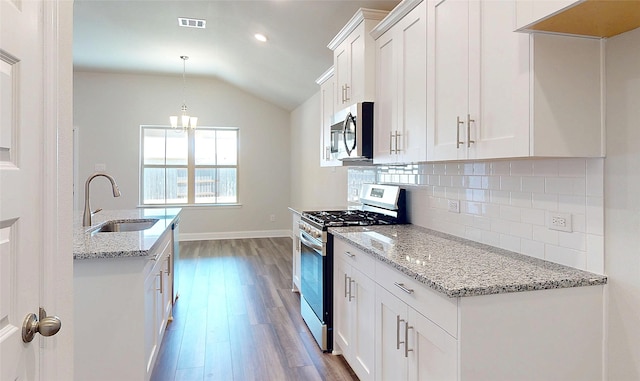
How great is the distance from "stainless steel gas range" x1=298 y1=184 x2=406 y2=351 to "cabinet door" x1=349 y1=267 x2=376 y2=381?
362 millimetres

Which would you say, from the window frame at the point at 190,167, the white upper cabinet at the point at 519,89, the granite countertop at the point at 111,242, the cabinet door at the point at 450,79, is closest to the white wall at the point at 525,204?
the white upper cabinet at the point at 519,89

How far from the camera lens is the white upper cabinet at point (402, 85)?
7.15 ft

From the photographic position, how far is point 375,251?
6.47ft

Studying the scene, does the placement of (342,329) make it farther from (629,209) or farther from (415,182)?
(629,209)

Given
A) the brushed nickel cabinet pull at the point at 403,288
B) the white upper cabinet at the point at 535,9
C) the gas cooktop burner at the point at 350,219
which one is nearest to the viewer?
the white upper cabinet at the point at 535,9

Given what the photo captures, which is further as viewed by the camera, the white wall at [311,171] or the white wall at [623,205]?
the white wall at [311,171]

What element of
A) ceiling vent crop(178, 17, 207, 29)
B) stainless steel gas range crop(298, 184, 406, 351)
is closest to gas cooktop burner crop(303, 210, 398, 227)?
stainless steel gas range crop(298, 184, 406, 351)

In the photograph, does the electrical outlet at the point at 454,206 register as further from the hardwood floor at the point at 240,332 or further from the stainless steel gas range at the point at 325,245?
the hardwood floor at the point at 240,332

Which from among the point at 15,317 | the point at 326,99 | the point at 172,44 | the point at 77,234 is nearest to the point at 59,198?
the point at 15,317

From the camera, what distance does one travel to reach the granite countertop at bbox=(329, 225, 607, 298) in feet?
4.61

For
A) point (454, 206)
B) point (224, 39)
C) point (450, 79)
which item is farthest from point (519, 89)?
point (224, 39)

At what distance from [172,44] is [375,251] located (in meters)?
4.52

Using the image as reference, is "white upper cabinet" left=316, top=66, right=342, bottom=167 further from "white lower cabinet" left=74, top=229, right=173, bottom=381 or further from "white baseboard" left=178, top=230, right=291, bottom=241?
"white baseboard" left=178, top=230, right=291, bottom=241

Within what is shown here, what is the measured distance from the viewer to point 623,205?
1.45 meters
